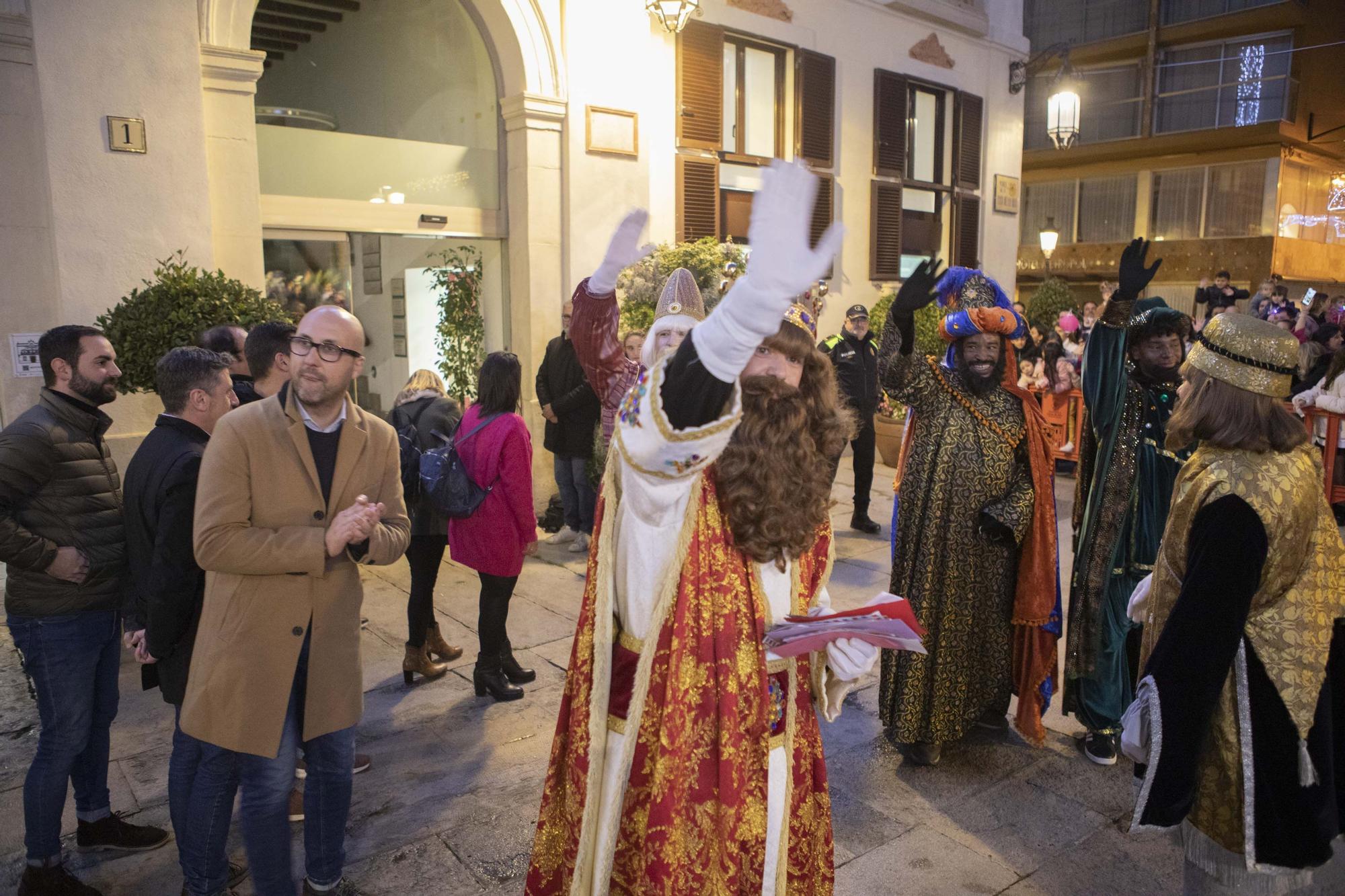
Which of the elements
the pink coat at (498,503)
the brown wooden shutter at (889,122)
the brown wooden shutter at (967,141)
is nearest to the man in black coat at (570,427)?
the pink coat at (498,503)

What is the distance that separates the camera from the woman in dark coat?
471 centimetres

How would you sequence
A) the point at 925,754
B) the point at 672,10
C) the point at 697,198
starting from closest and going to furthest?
the point at 925,754 < the point at 672,10 < the point at 697,198

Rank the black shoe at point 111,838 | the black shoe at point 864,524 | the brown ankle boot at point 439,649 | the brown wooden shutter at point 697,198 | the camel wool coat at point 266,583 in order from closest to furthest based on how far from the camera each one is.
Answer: the camel wool coat at point 266,583 → the black shoe at point 111,838 → the brown ankle boot at point 439,649 → the black shoe at point 864,524 → the brown wooden shutter at point 697,198

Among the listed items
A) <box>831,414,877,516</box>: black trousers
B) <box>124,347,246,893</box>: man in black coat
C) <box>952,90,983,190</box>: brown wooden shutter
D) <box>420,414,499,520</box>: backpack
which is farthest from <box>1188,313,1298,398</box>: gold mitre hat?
<box>952,90,983,190</box>: brown wooden shutter

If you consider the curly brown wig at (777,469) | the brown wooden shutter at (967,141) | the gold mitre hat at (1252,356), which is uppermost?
the brown wooden shutter at (967,141)

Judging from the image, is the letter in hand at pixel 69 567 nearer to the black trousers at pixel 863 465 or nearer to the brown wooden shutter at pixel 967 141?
the black trousers at pixel 863 465

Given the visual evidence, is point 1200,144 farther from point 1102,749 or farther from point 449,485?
point 449,485

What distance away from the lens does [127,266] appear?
6.07 meters

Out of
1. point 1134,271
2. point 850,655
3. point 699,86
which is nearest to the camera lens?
point 850,655

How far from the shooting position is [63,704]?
3.03 metres

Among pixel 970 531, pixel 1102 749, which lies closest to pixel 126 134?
pixel 970 531

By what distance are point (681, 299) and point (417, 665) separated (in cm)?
287

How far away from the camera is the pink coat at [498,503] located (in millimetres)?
4582

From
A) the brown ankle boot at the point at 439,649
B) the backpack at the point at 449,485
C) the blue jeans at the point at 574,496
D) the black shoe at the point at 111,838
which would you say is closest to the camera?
the black shoe at the point at 111,838
